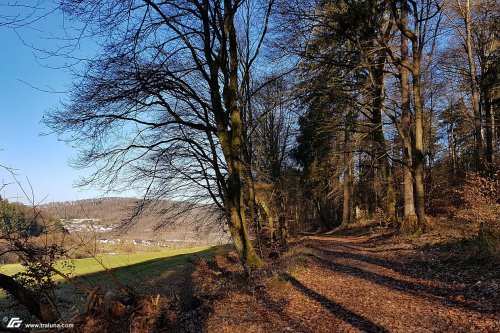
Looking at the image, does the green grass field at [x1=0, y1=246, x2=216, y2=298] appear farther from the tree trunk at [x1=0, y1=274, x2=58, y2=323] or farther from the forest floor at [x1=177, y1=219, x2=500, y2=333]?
the forest floor at [x1=177, y1=219, x2=500, y2=333]

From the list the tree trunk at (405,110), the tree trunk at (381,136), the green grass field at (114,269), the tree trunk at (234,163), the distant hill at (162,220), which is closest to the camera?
the green grass field at (114,269)

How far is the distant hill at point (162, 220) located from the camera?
923 cm

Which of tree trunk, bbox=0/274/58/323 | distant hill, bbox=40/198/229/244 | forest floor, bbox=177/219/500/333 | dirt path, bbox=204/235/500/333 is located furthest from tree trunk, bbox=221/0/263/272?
tree trunk, bbox=0/274/58/323

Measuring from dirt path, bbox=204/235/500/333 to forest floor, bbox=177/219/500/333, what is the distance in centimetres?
1

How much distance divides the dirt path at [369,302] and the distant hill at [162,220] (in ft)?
10.4

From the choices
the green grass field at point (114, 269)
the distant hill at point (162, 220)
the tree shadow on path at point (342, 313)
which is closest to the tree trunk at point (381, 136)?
the distant hill at point (162, 220)

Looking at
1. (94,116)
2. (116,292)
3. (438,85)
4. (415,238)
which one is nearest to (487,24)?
(438,85)

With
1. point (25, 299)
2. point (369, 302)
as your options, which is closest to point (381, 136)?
point (369, 302)

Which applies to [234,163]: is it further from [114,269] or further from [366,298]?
[114,269]

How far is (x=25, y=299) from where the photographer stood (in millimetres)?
5137

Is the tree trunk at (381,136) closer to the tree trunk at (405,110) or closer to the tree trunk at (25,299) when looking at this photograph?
the tree trunk at (405,110)

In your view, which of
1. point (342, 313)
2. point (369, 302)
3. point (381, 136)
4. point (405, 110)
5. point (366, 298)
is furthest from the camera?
point (381, 136)

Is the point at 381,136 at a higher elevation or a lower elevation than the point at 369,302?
higher

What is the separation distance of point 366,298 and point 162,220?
799 cm
